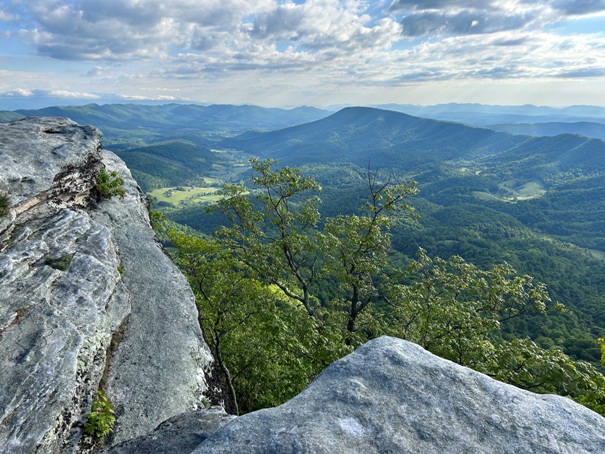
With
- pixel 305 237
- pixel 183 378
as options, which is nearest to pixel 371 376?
pixel 183 378

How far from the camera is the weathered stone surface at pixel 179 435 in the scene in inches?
336

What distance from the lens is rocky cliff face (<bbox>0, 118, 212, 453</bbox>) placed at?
10852 millimetres

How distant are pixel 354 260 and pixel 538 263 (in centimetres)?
21060

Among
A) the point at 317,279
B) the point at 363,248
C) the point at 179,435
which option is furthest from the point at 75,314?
the point at 363,248

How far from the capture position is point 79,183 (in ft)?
69.0

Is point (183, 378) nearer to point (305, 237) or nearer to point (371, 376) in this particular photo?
point (371, 376)

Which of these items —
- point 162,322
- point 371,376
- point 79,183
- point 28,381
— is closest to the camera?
Answer: point 371,376

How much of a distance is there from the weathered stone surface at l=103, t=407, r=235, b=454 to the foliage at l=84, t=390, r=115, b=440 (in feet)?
8.05

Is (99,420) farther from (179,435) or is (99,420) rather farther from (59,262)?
(59,262)

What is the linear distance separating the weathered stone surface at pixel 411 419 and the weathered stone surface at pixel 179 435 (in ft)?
6.80

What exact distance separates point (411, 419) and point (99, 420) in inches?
403

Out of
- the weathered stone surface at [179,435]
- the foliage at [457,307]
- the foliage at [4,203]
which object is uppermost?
the foliage at [4,203]

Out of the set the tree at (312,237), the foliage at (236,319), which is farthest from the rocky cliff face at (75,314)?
Answer: the tree at (312,237)

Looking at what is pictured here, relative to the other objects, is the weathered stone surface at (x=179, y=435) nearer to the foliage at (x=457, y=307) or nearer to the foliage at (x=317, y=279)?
the foliage at (x=317, y=279)
